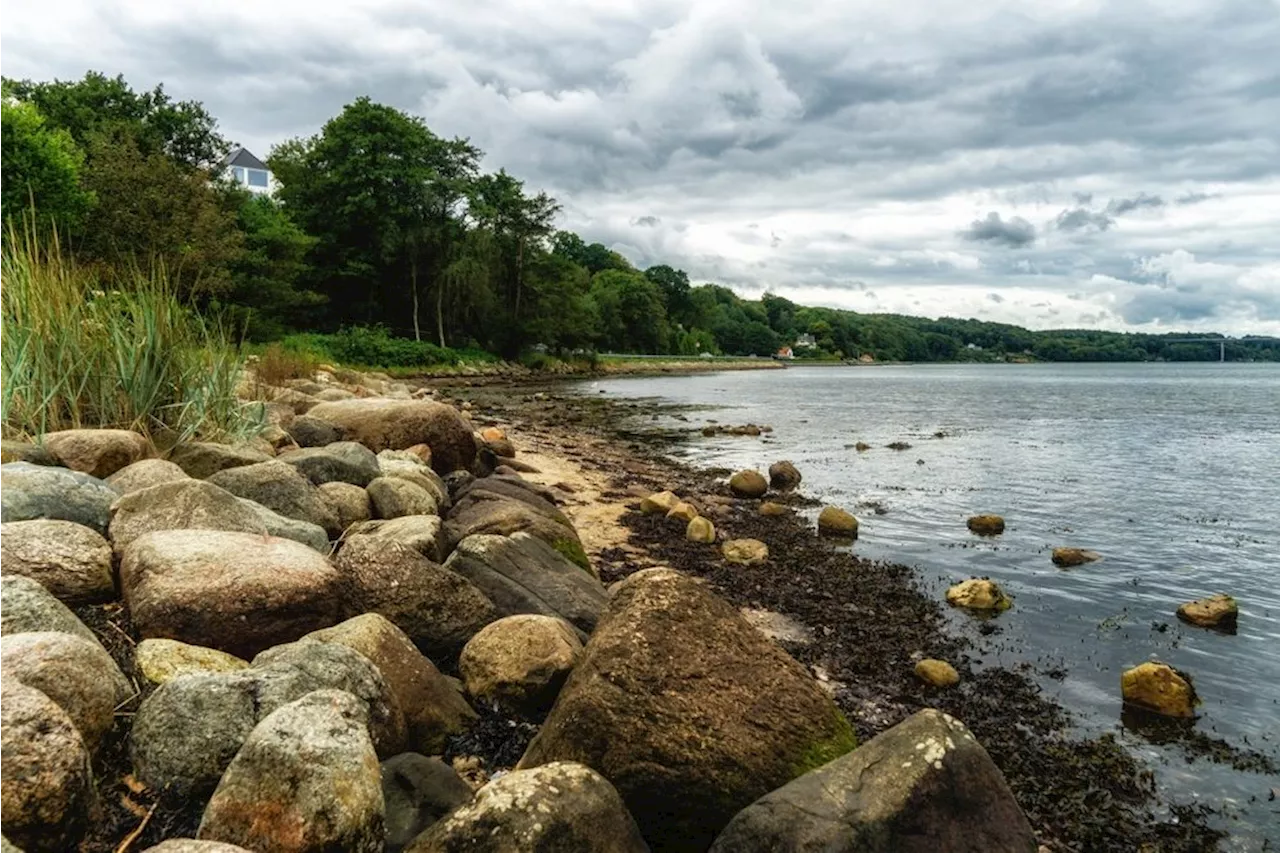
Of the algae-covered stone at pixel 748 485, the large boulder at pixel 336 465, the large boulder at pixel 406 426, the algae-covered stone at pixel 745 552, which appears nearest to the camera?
the large boulder at pixel 336 465

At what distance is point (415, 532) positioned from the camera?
6.60 meters

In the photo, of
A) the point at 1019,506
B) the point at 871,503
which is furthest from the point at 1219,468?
the point at 871,503

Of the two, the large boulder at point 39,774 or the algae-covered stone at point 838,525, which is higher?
the large boulder at point 39,774

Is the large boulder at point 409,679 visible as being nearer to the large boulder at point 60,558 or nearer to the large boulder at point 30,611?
the large boulder at point 30,611

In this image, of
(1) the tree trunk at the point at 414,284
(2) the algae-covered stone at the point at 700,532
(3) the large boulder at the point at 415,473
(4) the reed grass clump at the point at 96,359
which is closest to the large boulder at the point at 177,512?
(4) the reed grass clump at the point at 96,359

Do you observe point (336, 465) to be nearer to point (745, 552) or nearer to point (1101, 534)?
point (745, 552)

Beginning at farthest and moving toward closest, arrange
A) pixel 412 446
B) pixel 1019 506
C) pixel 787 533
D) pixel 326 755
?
pixel 1019 506 < pixel 787 533 < pixel 412 446 < pixel 326 755

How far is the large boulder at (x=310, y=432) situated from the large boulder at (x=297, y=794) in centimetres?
833

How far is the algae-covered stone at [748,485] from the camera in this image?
52.9ft

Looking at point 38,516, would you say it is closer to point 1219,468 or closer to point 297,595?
point 297,595

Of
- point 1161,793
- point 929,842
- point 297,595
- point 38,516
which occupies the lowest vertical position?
point 1161,793

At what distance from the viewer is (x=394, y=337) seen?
5806 centimetres

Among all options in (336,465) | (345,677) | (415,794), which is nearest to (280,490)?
(336,465)

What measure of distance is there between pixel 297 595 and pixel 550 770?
205 cm
